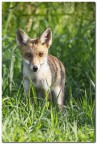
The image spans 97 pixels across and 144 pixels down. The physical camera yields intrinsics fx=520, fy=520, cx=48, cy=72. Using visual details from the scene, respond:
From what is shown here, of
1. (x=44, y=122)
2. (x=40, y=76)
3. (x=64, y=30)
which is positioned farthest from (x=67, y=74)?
(x=44, y=122)

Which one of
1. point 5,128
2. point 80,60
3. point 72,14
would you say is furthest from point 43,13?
point 5,128

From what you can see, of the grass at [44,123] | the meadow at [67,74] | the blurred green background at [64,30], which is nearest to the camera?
the grass at [44,123]

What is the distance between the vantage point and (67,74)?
27.1ft

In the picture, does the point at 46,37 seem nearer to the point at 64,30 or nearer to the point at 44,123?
the point at 44,123

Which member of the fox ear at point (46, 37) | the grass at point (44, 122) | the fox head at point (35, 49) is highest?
the fox ear at point (46, 37)

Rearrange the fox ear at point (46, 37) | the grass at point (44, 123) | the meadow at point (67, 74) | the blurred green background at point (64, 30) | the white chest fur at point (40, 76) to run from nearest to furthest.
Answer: the grass at point (44, 123) → the meadow at point (67, 74) → the fox ear at point (46, 37) → the white chest fur at point (40, 76) → the blurred green background at point (64, 30)

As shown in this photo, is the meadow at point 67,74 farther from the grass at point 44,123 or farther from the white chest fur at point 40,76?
the white chest fur at point 40,76

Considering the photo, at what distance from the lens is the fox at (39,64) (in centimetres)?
649

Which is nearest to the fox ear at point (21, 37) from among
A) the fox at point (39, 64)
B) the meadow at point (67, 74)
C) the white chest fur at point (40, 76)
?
the fox at point (39, 64)

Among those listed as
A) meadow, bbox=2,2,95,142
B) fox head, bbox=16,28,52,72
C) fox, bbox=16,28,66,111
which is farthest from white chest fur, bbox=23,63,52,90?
meadow, bbox=2,2,95,142

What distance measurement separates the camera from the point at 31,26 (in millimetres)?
9312

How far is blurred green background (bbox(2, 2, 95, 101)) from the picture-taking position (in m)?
8.32

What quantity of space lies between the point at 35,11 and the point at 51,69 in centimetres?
286

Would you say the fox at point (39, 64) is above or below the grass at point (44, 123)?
above
